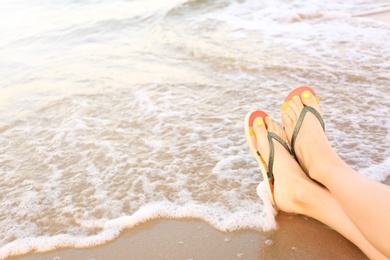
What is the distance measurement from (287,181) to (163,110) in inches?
53.2

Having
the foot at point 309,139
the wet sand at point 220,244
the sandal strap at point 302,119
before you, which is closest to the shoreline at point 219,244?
the wet sand at point 220,244

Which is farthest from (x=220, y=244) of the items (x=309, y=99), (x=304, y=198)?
(x=309, y=99)

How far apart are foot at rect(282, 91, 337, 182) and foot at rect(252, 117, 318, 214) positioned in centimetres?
5

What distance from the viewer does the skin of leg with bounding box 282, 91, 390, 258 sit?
4.66 ft

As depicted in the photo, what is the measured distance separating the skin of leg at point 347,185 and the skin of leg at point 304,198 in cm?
6

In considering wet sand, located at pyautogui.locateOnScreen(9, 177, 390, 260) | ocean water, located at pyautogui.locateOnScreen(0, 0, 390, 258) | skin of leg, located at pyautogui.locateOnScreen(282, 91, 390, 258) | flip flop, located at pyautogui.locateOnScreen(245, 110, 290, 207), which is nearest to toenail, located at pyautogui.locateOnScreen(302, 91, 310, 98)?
skin of leg, located at pyautogui.locateOnScreen(282, 91, 390, 258)

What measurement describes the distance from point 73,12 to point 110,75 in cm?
366

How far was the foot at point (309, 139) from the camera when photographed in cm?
187

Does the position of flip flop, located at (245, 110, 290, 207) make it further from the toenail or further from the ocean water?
the toenail

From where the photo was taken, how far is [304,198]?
185 cm

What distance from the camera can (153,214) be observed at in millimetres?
2016

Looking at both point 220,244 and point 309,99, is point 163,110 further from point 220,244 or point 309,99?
point 220,244

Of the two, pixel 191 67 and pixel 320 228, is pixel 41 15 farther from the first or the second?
pixel 320 228

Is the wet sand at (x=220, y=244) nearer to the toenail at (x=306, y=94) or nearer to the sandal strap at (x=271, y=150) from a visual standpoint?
the sandal strap at (x=271, y=150)
